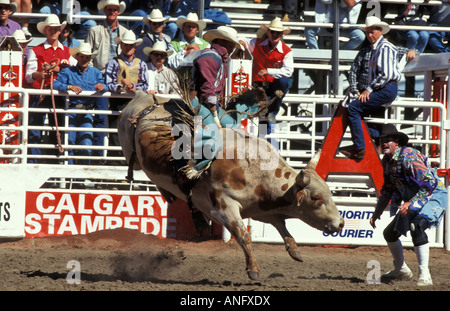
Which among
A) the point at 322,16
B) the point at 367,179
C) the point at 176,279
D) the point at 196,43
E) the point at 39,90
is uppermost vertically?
the point at 322,16

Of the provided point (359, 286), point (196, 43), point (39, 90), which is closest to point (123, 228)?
point (39, 90)

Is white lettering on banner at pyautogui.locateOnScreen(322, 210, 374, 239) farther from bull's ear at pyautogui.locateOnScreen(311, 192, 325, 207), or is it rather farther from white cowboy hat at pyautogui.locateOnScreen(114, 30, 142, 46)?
white cowboy hat at pyautogui.locateOnScreen(114, 30, 142, 46)

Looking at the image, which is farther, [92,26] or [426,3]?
[426,3]

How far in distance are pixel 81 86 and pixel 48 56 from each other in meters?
0.71

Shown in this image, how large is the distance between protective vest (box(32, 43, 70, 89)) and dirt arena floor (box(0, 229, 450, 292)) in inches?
81.3

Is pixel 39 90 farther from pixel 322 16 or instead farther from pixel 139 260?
pixel 322 16

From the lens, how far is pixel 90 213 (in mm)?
9164

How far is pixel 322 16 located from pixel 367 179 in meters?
3.73

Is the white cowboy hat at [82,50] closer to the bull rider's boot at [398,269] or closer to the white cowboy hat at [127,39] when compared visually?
the white cowboy hat at [127,39]

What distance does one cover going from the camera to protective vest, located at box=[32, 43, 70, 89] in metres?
9.56

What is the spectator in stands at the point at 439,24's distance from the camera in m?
12.4

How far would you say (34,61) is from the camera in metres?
9.50

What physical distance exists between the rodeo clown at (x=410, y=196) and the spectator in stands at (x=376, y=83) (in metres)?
1.54

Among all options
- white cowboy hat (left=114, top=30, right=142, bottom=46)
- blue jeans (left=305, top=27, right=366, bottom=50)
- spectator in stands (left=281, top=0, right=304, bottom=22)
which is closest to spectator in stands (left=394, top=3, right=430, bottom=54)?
blue jeans (left=305, top=27, right=366, bottom=50)
